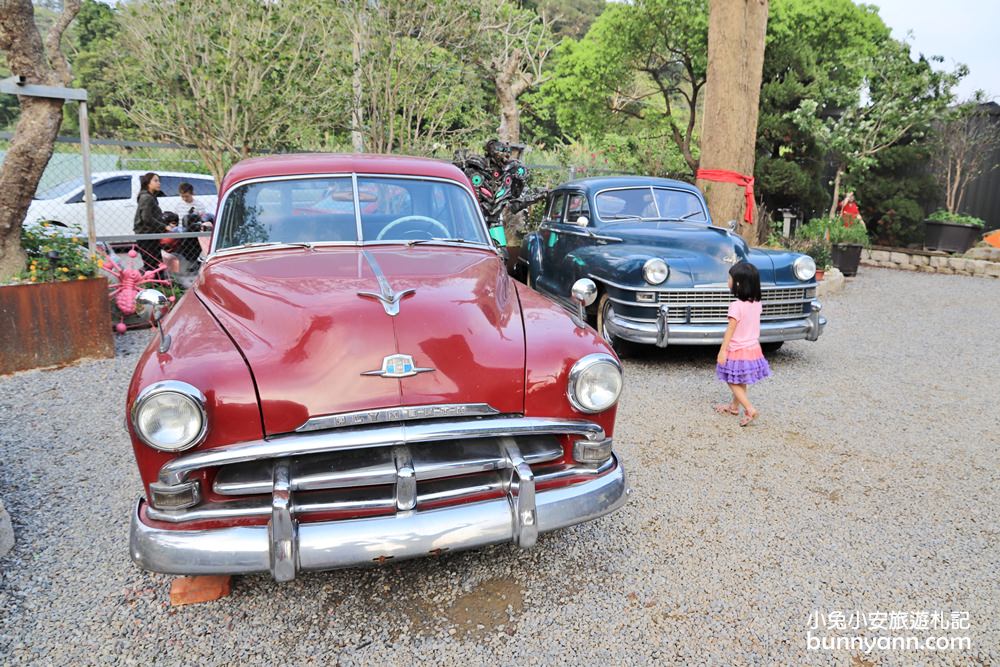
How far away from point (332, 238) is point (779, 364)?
4.38 meters

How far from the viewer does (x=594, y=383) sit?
2426 mm

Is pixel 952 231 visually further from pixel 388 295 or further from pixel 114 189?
pixel 114 189

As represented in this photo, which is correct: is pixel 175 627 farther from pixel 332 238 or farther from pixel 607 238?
pixel 607 238

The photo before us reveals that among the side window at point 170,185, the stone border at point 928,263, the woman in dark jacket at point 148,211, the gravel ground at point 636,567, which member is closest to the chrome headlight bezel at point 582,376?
the gravel ground at point 636,567

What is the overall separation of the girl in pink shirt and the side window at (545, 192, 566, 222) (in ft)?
10.5

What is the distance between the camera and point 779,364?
592cm

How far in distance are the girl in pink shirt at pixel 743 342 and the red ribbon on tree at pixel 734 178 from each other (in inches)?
203

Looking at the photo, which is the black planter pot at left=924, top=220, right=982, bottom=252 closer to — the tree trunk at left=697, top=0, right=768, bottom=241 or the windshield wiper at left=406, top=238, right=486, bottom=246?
the tree trunk at left=697, top=0, right=768, bottom=241

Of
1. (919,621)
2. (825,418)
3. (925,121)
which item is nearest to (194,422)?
(919,621)

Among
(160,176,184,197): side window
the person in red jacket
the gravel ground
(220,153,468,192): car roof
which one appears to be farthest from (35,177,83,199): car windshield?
the person in red jacket

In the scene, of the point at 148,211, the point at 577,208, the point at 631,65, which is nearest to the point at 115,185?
the point at 148,211

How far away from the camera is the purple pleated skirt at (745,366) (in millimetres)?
4301

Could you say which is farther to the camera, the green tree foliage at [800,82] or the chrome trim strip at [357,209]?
the green tree foliage at [800,82]

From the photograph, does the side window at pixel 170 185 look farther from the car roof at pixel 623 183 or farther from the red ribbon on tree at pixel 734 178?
the red ribbon on tree at pixel 734 178
